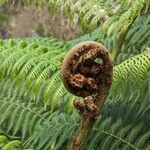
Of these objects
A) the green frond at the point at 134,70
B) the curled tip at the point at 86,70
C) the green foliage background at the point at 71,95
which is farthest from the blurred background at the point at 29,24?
the curled tip at the point at 86,70

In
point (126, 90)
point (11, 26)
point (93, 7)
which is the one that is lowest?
point (11, 26)

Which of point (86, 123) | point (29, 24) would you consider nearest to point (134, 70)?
point (86, 123)

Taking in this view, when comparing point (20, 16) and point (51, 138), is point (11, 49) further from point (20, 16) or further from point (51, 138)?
point (20, 16)

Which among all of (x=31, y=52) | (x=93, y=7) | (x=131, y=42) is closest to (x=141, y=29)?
(x=131, y=42)

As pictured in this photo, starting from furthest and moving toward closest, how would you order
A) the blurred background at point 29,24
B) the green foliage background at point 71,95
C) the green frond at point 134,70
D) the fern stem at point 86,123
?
the blurred background at point 29,24, the green foliage background at point 71,95, the green frond at point 134,70, the fern stem at point 86,123

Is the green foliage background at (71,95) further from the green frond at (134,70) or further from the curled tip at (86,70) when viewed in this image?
the curled tip at (86,70)

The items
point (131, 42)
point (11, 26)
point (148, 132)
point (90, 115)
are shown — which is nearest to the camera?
point (90, 115)

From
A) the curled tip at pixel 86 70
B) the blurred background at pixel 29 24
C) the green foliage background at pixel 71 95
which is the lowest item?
the blurred background at pixel 29 24
